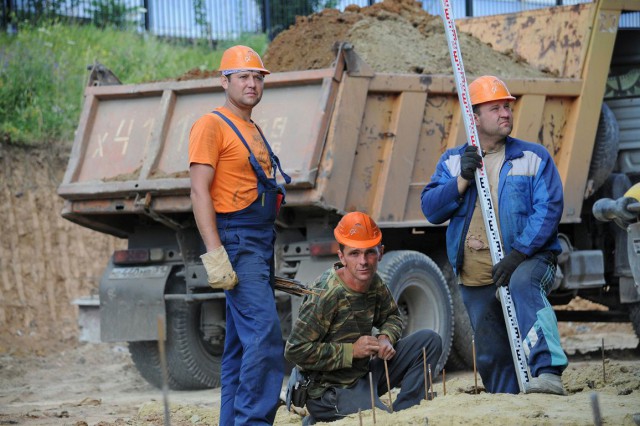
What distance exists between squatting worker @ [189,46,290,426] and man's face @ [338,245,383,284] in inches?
19.0

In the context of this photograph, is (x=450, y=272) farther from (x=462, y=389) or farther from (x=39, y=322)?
(x=39, y=322)

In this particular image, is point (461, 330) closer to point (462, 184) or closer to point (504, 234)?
point (504, 234)

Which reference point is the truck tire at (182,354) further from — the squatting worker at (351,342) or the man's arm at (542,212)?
the man's arm at (542,212)

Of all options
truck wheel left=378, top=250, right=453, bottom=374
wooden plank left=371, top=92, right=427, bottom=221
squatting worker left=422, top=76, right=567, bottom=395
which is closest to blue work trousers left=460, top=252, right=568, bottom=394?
squatting worker left=422, top=76, right=567, bottom=395

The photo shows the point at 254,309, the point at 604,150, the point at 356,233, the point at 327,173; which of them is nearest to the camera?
the point at 254,309

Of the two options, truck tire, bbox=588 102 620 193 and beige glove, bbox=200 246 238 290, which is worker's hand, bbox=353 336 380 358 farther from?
truck tire, bbox=588 102 620 193

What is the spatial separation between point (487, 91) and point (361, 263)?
4.17ft

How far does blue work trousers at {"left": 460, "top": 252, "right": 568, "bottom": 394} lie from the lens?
6.11 metres

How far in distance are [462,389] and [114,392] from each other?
3928 millimetres

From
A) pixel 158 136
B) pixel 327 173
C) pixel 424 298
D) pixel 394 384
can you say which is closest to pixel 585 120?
pixel 424 298

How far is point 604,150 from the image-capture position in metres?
10.6

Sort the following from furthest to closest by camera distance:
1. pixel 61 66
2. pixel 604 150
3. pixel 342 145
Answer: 1. pixel 61 66
2. pixel 604 150
3. pixel 342 145

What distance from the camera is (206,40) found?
63.4ft

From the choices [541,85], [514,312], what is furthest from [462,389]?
[541,85]
